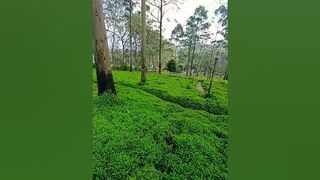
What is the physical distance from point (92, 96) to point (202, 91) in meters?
0.97

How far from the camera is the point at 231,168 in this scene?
9.49 feet

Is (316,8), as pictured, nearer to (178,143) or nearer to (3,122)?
(178,143)

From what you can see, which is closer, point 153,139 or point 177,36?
point 153,139

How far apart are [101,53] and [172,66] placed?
65 cm

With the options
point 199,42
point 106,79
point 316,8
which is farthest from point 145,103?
point 316,8

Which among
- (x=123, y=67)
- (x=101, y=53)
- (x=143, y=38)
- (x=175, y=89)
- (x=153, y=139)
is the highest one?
(x=143, y=38)

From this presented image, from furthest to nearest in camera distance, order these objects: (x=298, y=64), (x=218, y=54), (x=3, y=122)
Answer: (x=218, y=54) < (x=298, y=64) < (x=3, y=122)

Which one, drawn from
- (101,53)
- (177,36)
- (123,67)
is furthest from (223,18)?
(101,53)

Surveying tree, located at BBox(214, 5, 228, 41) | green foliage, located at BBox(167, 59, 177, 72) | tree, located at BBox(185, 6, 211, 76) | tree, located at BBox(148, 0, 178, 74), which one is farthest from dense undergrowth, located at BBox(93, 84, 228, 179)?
tree, located at BBox(214, 5, 228, 41)

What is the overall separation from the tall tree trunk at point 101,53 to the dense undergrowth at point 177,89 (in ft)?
0.26

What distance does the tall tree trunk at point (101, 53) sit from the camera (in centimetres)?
301

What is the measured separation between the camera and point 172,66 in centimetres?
316

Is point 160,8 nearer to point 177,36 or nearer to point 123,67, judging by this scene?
point 177,36

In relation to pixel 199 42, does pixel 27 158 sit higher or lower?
lower
